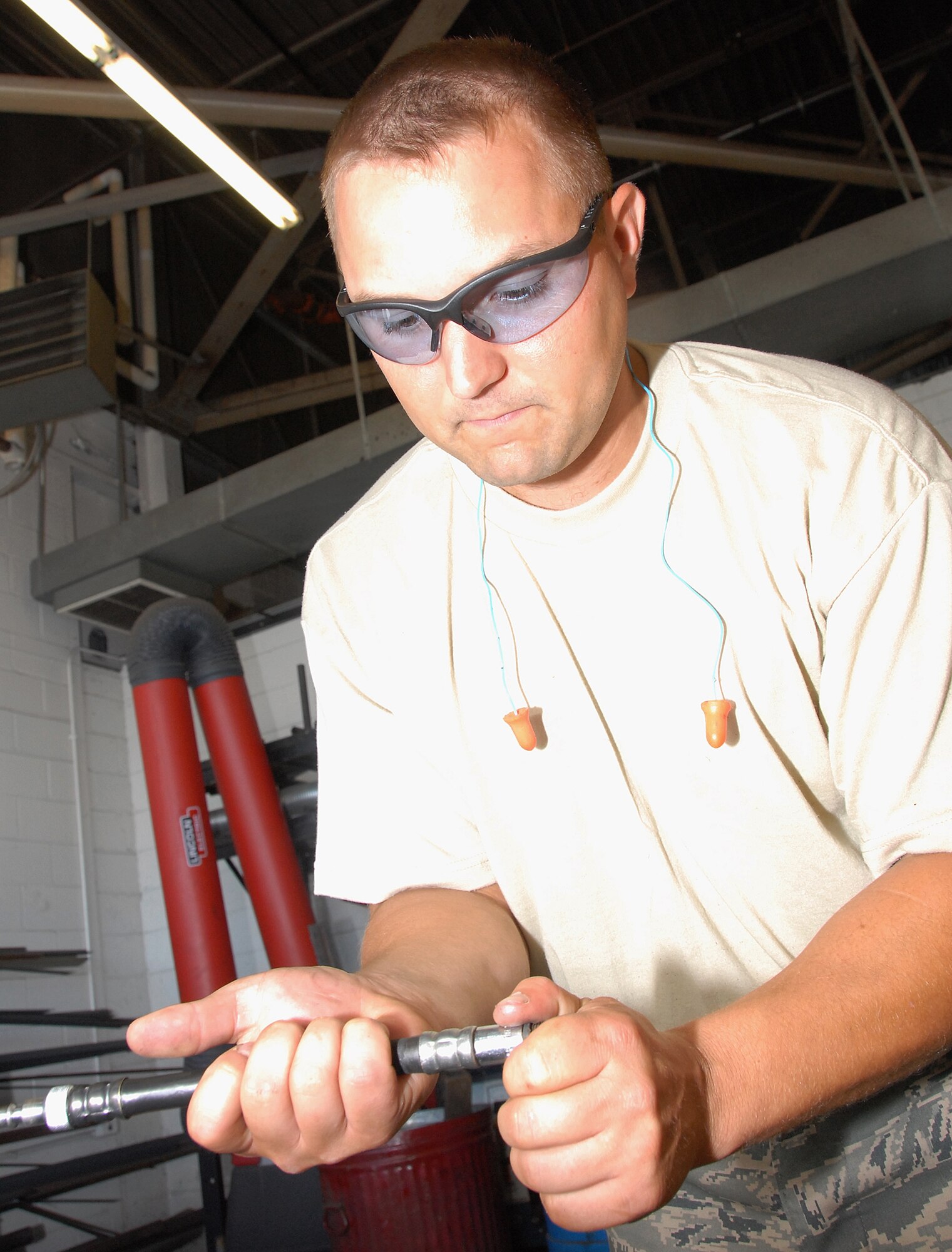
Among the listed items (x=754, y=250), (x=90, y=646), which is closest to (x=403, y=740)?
(x=90, y=646)

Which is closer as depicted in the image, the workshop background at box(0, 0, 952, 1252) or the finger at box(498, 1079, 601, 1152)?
the finger at box(498, 1079, 601, 1152)

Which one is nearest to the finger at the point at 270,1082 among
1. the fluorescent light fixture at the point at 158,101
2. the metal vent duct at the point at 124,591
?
the fluorescent light fixture at the point at 158,101

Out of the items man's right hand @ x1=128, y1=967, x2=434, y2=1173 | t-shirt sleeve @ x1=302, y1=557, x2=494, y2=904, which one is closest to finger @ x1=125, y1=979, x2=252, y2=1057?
man's right hand @ x1=128, y1=967, x2=434, y2=1173

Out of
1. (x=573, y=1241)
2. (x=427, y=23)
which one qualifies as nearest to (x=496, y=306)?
(x=573, y=1241)

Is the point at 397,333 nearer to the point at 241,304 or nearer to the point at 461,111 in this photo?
the point at 461,111

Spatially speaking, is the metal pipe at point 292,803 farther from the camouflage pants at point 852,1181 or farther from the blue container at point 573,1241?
the camouflage pants at point 852,1181

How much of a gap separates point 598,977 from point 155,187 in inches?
161

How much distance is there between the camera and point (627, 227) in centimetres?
124

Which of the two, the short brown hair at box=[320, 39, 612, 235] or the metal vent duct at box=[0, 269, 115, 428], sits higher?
the metal vent duct at box=[0, 269, 115, 428]

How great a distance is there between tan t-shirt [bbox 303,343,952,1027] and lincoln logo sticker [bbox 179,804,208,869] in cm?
253

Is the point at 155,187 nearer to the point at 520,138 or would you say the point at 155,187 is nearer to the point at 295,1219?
the point at 520,138

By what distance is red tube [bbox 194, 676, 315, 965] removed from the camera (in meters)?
3.68

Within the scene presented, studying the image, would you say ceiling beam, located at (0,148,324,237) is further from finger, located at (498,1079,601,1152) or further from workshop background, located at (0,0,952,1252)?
finger, located at (498,1079,601,1152)

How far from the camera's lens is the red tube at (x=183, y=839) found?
3.54 meters
